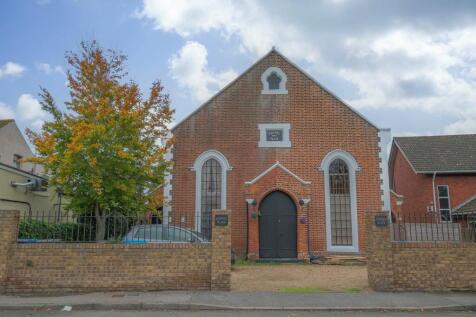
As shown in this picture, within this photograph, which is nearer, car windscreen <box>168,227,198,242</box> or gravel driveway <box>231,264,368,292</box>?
gravel driveway <box>231,264,368,292</box>

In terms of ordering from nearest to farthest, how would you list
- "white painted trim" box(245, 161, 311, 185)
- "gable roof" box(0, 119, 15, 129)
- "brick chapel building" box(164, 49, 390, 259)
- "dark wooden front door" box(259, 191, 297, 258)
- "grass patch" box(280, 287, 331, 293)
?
1. "grass patch" box(280, 287, 331, 293)
2. "dark wooden front door" box(259, 191, 297, 258)
3. "white painted trim" box(245, 161, 311, 185)
4. "brick chapel building" box(164, 49, 390, 259)
5. "gable roof" box(0, 119, 15, 129)

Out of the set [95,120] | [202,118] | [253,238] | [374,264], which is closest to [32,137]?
[95,120]

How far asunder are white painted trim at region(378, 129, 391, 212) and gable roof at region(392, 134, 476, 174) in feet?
23.7

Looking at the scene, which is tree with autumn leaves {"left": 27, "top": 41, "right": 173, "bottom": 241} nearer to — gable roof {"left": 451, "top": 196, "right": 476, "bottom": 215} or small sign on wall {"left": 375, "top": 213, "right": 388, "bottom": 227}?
small sign on wall {"left": 375, "top": 213, "right": 388, "bottom": 227}

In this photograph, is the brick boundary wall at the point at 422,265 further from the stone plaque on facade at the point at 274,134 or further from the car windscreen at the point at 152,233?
the stone plaque on facade at the point at 274,134

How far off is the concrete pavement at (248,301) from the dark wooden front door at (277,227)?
700cm

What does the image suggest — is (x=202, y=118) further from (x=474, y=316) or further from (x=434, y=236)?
(x=474, y=316)

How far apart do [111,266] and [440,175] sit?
20532 millimetres

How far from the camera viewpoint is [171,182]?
18.5 meters

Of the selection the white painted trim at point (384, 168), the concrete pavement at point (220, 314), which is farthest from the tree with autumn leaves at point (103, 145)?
the white painted trim at point (384, 168)

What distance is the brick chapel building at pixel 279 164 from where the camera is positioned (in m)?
17.5

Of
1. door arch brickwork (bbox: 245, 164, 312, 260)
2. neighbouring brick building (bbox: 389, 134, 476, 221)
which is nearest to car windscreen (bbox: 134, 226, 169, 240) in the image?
door arch brickwork (bbox: 245, 164, 312, 260)

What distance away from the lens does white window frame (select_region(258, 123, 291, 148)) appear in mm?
18641

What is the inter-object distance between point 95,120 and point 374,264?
9.57m
